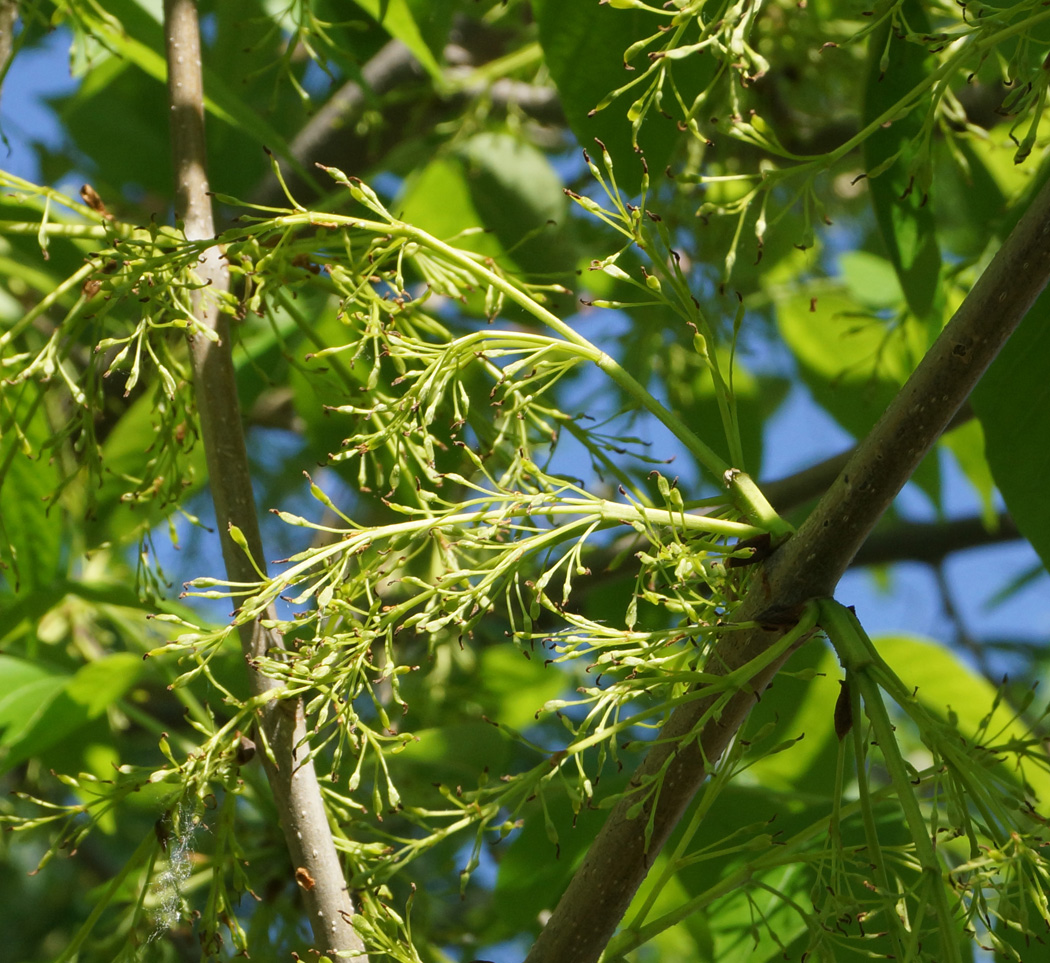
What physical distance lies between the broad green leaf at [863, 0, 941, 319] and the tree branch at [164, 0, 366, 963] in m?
0.43

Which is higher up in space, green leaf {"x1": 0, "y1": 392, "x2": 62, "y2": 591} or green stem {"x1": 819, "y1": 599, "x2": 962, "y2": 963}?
green leaf {"x1": 0, "y1": 392, "x2": 62, "y2": 591}

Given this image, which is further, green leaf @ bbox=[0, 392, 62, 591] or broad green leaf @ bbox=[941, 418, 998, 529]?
broad green leaf @ bbox=[941, 418, 998, 529]

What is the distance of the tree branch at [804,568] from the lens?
0.52m

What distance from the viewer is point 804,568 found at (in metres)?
0.54

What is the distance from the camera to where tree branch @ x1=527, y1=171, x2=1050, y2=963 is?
52 cm

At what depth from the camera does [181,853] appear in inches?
25.6

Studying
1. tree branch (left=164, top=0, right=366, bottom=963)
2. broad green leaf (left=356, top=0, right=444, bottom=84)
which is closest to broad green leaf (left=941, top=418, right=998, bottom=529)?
broad green leaf (left=356, top=0, right=444, bottom=84)

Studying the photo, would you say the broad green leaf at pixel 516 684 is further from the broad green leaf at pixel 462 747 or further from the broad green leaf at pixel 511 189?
the broad green leaf at pixel 511 189

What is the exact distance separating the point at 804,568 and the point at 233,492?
0.34 metres

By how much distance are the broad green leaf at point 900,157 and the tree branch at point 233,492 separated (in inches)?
16.9

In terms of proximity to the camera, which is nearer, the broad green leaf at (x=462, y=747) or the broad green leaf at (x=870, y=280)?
the broad green leaf at (x=462, y=747)

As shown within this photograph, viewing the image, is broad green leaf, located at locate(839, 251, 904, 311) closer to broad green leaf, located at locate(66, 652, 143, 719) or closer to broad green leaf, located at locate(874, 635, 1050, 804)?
broad green leaf, located at locate(874, 635, 1050, 804)

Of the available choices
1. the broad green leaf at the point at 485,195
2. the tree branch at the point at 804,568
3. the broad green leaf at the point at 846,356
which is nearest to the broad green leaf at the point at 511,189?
the broad green leaf at the point at 485,195

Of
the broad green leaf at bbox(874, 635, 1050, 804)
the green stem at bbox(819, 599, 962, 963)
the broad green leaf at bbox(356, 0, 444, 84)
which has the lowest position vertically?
the green stem at bbox(819, 599, 962, 963)
